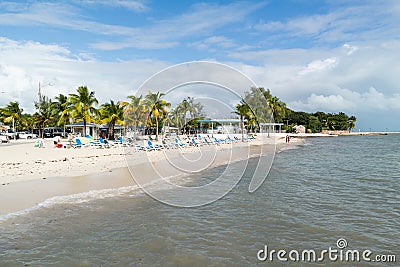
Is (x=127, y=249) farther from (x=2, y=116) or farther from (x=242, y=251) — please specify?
(x=2, y=116)

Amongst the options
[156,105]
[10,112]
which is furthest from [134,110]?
[10,112]

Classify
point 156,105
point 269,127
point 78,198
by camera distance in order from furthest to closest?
point 269,127, point 156,105, point 78,198

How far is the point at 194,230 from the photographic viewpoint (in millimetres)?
6945

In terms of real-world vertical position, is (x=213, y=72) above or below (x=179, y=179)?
above

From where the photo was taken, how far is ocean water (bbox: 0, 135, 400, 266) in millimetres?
5465

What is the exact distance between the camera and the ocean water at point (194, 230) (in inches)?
215

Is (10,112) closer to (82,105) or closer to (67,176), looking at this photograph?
(82,105)

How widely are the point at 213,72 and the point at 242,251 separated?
5317 mm

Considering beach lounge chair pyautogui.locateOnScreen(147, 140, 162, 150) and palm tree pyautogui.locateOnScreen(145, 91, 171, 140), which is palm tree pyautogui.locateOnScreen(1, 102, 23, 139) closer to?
palm tree pyautogui.locateOnScreen(145, 91, 171, 140)

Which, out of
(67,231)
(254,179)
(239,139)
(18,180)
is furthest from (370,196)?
(239,139)

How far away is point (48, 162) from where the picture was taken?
584 inches

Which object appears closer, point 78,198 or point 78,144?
point 78,198

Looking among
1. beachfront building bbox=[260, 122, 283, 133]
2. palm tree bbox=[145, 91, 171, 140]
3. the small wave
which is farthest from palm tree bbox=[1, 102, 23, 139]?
the small wave

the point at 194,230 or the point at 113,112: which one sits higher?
the point at 113,112
